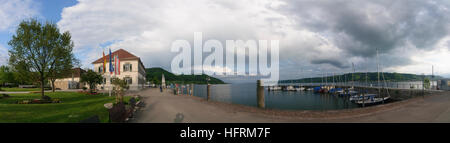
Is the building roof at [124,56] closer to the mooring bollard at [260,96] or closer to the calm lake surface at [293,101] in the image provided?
the calm lake surface at [293,101]

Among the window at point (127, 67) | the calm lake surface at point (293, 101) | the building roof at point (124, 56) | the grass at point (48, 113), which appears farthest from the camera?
the building roof at point (124, 56)

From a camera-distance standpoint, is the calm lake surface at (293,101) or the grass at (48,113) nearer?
the grass at (48,113)

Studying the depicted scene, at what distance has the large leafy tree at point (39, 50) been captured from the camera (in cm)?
1625

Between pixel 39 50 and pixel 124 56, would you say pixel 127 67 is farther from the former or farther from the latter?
pixel 39 50

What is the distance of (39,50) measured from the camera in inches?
664

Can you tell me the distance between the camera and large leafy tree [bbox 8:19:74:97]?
16.2 m

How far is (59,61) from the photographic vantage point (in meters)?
17.7

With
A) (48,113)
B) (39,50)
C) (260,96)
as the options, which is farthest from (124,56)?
(260,96)

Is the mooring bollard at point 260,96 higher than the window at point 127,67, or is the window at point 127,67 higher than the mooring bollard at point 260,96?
the window at point 127,67

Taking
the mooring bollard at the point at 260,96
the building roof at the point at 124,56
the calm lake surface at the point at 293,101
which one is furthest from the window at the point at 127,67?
the mooring bollard at the point at 260,96

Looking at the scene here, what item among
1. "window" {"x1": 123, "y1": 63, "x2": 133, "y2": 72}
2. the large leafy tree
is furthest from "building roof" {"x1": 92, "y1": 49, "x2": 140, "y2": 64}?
the large leafy tree

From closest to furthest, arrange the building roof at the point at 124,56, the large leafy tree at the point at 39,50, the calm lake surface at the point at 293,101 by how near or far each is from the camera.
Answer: the large leafy tree at the point at 39,50 < the calm lake surface at the point at 293,101 < the building roof at the point at 124,56

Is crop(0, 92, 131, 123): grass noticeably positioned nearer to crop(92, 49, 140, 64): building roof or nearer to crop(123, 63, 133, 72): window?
crop(123, 63, 133, 72): window
